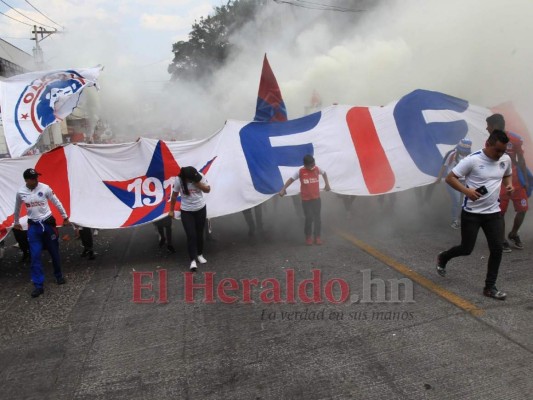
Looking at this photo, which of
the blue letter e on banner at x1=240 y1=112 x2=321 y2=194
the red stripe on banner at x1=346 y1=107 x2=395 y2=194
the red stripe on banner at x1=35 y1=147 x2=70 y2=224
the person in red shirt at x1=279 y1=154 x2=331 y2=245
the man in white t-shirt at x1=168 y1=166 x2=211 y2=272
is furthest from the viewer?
the red stripe on banner at x1=346 y1=107 x2=395 y2=194

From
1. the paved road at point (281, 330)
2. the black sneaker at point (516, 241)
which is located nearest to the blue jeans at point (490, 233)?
the paved road at point (281, 330)

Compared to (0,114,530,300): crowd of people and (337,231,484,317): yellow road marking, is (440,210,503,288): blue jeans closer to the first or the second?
(0,114,530,300): crowd of people

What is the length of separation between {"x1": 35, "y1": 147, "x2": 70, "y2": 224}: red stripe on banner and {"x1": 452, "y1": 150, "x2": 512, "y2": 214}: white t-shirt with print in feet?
15.8

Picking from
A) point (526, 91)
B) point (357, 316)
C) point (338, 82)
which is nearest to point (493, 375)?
point (357, 316)

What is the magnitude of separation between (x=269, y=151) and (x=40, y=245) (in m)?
3.26

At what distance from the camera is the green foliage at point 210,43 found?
26.4 metres

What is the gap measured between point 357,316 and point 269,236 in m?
2.93

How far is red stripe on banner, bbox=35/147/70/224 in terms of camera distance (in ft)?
18.2

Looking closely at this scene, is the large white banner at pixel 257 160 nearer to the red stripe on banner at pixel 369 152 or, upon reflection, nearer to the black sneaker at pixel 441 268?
the red stripe on banner at pixel 369 152

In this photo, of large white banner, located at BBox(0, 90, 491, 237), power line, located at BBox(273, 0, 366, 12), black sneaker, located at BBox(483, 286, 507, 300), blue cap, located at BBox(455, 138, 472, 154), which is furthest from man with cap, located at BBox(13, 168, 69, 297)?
power line, located at BBox(273, 0, 366, 12)

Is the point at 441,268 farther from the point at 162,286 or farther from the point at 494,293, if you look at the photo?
the point at 162,286

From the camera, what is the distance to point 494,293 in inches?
147

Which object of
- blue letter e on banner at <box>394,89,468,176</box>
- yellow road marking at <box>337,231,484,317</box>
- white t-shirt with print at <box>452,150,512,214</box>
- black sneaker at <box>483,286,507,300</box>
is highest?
blue letter e on banner at <box>394,89,468,176</box>

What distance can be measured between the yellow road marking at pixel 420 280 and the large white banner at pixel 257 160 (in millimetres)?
1024
